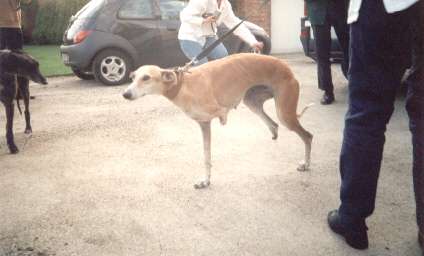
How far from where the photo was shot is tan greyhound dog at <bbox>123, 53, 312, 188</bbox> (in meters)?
3.82

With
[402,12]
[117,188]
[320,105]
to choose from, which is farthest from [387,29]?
[320,105]

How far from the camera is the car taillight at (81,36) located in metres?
9.11

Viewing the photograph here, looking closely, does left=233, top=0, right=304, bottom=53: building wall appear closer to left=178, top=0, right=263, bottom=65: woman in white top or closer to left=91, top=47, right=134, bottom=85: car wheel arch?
left=91, top=47, right=134, bottom=85: car wheel arch

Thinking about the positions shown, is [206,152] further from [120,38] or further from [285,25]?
[285,25]

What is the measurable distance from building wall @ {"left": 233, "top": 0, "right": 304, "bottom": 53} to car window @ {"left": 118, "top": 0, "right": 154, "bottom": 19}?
6.50 meters

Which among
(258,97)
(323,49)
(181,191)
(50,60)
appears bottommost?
(50,60)

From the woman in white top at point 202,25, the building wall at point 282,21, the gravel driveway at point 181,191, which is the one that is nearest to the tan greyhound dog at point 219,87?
the gravel driveway at point 181,191

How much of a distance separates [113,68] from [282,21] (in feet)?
26.4

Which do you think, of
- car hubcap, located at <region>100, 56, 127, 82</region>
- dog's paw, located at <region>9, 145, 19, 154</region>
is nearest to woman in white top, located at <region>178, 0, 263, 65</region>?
dog's paw, located at <region>9, 145, 19, 154</region>

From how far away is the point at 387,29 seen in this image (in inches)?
96.3

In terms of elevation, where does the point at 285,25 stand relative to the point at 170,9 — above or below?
below

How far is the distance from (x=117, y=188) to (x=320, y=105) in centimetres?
383

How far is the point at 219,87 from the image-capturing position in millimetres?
4094

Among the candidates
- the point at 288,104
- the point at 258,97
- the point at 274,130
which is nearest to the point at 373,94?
the point at 288,104
